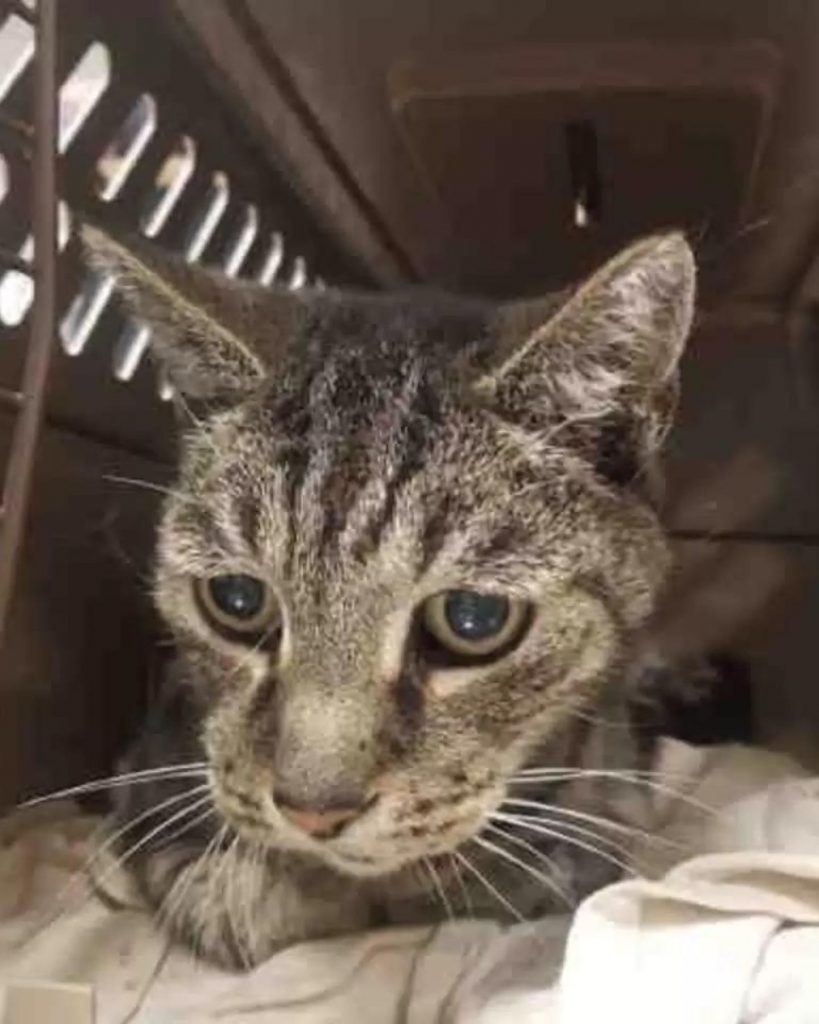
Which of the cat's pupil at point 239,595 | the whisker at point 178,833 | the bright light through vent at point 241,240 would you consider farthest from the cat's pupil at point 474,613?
the bright light through vent at point 241,240

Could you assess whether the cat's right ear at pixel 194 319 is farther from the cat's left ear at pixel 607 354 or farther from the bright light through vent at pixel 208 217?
the bright light through vent at pixel 208 217

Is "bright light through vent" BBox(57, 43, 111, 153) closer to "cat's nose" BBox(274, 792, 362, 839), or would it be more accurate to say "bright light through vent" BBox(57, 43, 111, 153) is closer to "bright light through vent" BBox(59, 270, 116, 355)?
"bright light through vent" BBox(59, 270, 116, 355)

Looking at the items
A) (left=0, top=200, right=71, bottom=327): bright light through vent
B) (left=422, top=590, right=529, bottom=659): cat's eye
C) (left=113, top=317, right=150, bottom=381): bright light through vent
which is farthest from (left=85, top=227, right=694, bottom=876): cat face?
(left=113, top=317, right=150, bottom=381): bright light through vent

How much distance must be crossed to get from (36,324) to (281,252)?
52 centimetres

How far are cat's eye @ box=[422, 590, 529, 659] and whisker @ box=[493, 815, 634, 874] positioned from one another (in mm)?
106

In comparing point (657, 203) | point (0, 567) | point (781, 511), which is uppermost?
point (657, 203)

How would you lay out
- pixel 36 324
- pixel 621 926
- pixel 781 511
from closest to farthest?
pixel 621 926 → pixel 36 324 → pixel 781 511

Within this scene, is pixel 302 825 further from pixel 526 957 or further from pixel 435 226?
pixel 435 226

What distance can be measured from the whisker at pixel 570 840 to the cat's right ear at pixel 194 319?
0.27 m

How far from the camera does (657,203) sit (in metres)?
1.42

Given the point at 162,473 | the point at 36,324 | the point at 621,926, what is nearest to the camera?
the point at 621,926

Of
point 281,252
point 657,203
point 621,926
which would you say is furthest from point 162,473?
point 621,926

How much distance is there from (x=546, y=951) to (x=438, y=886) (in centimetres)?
7

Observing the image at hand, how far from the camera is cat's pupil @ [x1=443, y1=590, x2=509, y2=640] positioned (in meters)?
0.99
